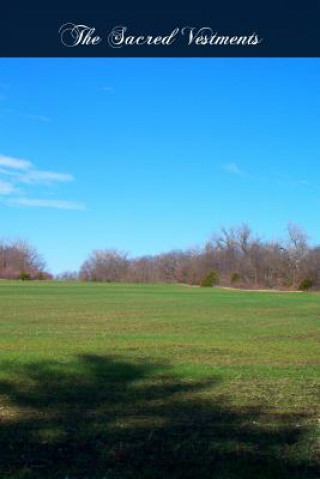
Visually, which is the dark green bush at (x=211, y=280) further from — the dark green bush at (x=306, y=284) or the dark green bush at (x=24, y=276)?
the dark green bush at (x=24, y=276)

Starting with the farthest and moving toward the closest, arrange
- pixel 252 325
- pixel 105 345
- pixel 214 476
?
1. pixel 252 325
2. pixel 105 345
3. pixel 214 476

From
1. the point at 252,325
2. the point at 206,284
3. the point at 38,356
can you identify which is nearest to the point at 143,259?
the point at 206,284

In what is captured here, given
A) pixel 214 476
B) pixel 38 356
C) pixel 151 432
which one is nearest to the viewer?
pixel 214 476

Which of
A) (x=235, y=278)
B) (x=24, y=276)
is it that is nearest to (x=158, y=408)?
(x=235, y=278)

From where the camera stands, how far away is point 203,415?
862 cm

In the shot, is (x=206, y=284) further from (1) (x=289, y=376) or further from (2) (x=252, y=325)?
(1) (x=289, y=376)

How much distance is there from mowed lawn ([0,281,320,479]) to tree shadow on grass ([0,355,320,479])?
0.04 feet

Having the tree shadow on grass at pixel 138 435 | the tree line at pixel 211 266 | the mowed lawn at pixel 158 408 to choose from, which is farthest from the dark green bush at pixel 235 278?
the tree shadow on grass at pixel 138 435

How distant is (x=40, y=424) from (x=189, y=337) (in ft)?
42.0

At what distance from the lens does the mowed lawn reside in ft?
20.5

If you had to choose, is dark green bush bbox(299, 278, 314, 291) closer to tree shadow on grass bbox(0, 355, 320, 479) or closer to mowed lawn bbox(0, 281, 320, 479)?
mowed lawn bbox(0, 281, 320, 479)

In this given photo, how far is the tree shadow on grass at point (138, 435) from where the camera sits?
607cm

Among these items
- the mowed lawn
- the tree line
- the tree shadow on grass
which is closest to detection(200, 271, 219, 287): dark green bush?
the tree line

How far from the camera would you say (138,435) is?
24.3 ft
